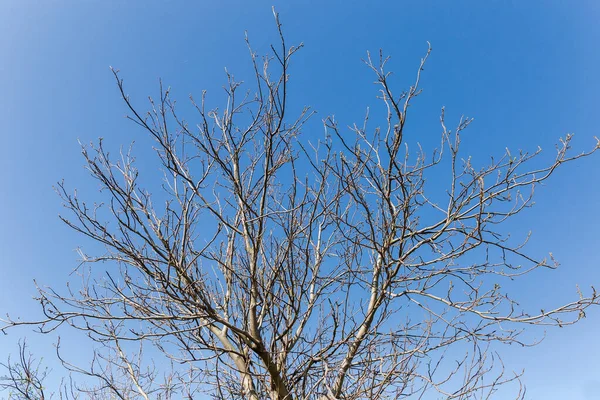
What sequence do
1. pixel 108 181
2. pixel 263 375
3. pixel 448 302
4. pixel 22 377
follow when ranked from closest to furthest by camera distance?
1. pixel 108 181
2. pixel 263 375
3. pixel 448 302
4. pixel 22 377

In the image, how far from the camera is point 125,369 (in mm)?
4461

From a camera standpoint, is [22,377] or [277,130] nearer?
[277,130]

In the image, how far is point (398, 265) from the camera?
283cm

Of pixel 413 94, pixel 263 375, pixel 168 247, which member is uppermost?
pixel 413 94

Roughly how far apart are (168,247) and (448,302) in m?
2.15

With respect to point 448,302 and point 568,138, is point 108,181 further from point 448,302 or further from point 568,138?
point 568,138

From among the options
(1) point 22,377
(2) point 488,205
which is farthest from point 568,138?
(1) point 22,377

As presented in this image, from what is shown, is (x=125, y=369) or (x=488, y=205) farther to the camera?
(x=125, y=369)

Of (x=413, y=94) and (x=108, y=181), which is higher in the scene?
(x=413, y=94)

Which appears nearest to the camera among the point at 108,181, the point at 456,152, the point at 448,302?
the point at 108,181

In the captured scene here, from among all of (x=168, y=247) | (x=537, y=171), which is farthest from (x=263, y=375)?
(x=537, y=171)

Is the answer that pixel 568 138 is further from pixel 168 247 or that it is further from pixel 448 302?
pixel 168 247

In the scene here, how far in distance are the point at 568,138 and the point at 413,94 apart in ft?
3.58

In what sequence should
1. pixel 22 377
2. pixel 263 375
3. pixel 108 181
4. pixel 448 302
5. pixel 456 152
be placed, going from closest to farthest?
pixel 108 181 < pixel 456 152 < pixel 263 375 < pixel 448 302 < pixel 22 377
